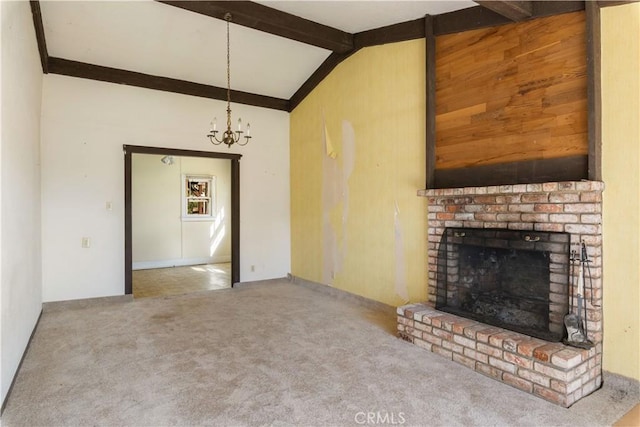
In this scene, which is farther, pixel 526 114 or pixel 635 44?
pixel 526 114

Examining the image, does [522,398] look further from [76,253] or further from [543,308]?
[76,253]

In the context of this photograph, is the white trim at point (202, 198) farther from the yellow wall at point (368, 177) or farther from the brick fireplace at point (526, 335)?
the brick fireplace at point (526, 335)

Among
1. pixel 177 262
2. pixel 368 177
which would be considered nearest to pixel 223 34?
pixel 368 177

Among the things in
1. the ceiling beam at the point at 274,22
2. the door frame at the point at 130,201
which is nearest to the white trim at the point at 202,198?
the door frame at the point at 130,201

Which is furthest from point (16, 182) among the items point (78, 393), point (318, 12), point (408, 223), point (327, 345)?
point (408, 223)

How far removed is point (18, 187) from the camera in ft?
8.91

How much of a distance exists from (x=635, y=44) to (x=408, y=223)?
2.23 meters

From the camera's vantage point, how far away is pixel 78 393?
237 centimetres

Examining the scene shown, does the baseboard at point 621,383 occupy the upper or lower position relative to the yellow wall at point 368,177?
A: lower

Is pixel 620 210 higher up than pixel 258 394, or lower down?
higher up

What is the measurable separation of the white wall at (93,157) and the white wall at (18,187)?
65 cm

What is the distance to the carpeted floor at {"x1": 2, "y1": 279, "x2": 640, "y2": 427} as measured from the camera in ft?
6.89

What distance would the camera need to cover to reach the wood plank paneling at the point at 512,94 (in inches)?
100

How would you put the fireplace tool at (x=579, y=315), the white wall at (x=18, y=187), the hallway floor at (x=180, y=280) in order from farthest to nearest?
the hallway floor at (x=180, y=280) < the fireplace tool at (x=579, y=315) < the white wall at (x=18, y=187)
